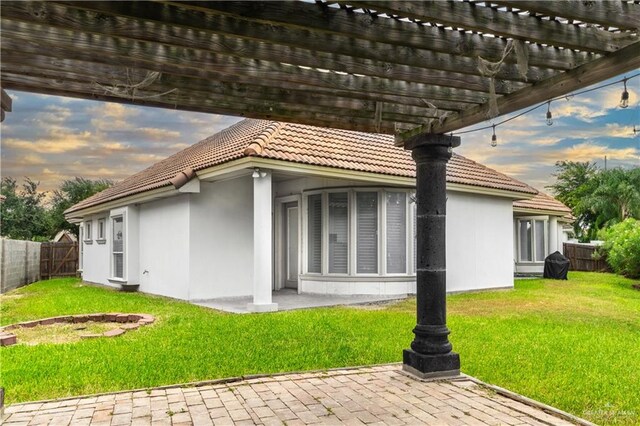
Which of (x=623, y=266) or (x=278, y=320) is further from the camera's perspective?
(x=623, y=266)

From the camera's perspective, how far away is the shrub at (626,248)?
54.4 ft

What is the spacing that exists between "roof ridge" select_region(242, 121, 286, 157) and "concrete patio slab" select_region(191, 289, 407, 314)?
3086 mm

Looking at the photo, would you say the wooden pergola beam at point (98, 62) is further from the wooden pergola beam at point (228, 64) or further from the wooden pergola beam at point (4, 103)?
the wooden pergola beam at point (4, 103)

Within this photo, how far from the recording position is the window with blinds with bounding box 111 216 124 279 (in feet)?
48.1

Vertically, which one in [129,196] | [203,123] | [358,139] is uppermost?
[203,123]

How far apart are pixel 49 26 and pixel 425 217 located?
369 cm

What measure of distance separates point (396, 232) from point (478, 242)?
2.96 m

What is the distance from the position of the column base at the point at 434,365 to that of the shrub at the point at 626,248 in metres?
14.6

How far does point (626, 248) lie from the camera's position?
16.8m

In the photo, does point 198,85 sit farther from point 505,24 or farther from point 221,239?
point 221,239

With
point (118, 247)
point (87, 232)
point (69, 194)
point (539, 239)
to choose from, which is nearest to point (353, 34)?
point (118, 247)

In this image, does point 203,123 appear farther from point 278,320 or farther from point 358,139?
point 278,320

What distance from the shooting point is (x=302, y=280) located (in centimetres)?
1238

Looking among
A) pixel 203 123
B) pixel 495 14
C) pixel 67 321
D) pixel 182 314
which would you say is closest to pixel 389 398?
pixel 495 14
